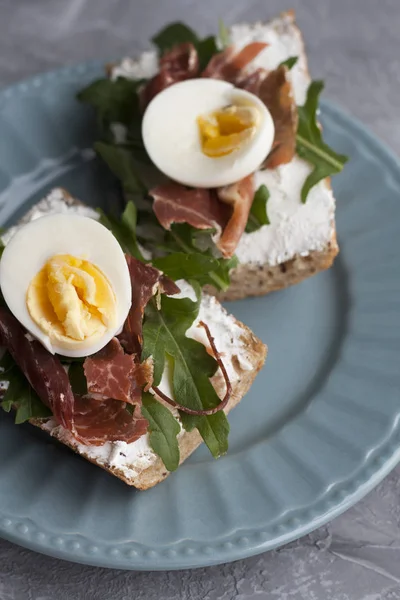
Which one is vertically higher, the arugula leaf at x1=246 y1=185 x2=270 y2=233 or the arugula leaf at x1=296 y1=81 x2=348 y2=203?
the arugula leaf at x1=296 y1=81 x2=348 y2=203

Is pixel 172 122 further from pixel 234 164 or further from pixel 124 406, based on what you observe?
pixel 124 406

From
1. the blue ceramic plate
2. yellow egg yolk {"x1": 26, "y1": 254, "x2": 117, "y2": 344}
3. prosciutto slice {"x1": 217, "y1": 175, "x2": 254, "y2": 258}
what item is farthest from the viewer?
prosciutto slice {"x1": 217, "y1": 175, "x2": 254, "y2": 258}

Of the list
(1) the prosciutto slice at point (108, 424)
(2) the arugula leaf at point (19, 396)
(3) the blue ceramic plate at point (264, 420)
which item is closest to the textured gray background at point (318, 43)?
(3) the blue ceramic plate at point (264, 420)

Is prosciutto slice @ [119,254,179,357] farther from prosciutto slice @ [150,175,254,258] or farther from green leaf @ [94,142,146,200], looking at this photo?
green leaf @ [94,142,146,200]

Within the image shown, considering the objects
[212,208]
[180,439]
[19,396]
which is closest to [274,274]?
[212,208]

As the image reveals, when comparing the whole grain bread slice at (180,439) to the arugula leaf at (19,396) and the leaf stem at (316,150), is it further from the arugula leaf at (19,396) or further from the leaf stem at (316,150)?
the leaf stem at (316,150)

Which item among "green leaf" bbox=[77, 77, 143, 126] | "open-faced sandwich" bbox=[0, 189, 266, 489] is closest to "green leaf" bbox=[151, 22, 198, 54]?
"green leaf" bbox=[77, 77, 143, 126]
